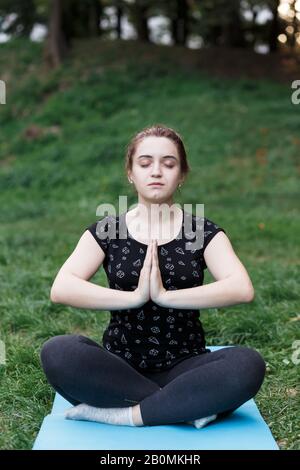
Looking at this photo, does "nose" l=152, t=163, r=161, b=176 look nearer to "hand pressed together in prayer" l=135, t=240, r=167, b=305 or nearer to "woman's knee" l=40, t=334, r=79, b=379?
"hand pressed together in prayer" l=135, t=240, r=167, b=305

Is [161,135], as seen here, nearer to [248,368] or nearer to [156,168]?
[156,168]

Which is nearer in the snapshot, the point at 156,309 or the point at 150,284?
the point at 150,284

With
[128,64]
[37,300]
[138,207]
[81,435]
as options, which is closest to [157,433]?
[81,435]

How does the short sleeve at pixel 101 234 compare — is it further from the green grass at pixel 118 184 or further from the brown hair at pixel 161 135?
the green grass at pixel 118 184

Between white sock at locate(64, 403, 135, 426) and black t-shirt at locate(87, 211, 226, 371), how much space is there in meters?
0.23

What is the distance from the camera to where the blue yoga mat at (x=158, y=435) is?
2799 millimetres

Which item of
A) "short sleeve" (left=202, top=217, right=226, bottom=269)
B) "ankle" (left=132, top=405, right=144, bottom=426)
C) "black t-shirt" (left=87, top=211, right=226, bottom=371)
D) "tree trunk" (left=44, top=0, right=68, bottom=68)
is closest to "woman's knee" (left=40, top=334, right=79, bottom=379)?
"black t-shirt" (left=87, top=211, right=226, bottom=371)

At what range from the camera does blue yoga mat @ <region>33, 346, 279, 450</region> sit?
2.80m

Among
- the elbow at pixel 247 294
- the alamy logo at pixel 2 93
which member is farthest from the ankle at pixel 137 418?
the alamy logo at pixel 2 93

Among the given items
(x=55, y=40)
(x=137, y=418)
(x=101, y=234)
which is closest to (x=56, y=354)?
(x=137, y=418)

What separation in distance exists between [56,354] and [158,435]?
0.54m

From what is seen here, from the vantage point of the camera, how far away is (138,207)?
3268 mm

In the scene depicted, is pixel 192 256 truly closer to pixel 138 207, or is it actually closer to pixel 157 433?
pixel 138 207

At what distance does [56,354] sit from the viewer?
9.77 ft
